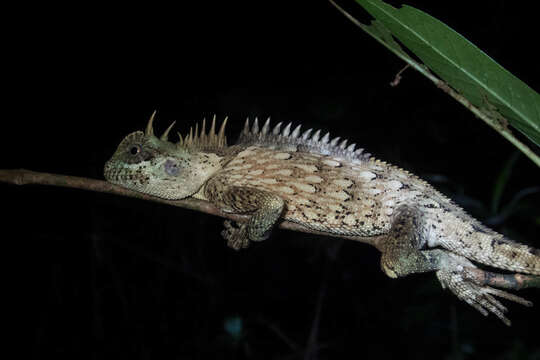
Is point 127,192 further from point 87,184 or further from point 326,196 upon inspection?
point 326,196

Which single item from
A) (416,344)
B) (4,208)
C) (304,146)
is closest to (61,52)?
(4,208)

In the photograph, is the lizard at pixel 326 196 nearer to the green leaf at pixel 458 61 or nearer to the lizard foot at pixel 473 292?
the lizard foot at pixel 473 292

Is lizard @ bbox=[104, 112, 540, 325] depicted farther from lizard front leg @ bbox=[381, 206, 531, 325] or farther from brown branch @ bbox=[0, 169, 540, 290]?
brown branch @ bbox=[0, 169, 540, 290]

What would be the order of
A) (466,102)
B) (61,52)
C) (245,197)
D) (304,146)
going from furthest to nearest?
(61,52)
(304,146)
(245,197)
(466,102)

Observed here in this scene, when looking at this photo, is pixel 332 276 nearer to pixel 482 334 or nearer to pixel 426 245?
pixel 482 334

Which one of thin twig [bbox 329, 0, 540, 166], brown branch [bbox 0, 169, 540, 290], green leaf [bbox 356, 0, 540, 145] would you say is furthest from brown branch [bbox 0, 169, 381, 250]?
green leaf [bbox 356, 0, 540, 145]

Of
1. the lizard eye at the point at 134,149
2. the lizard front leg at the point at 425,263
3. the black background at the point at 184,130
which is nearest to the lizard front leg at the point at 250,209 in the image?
the lizard eye at the point at 134,149
